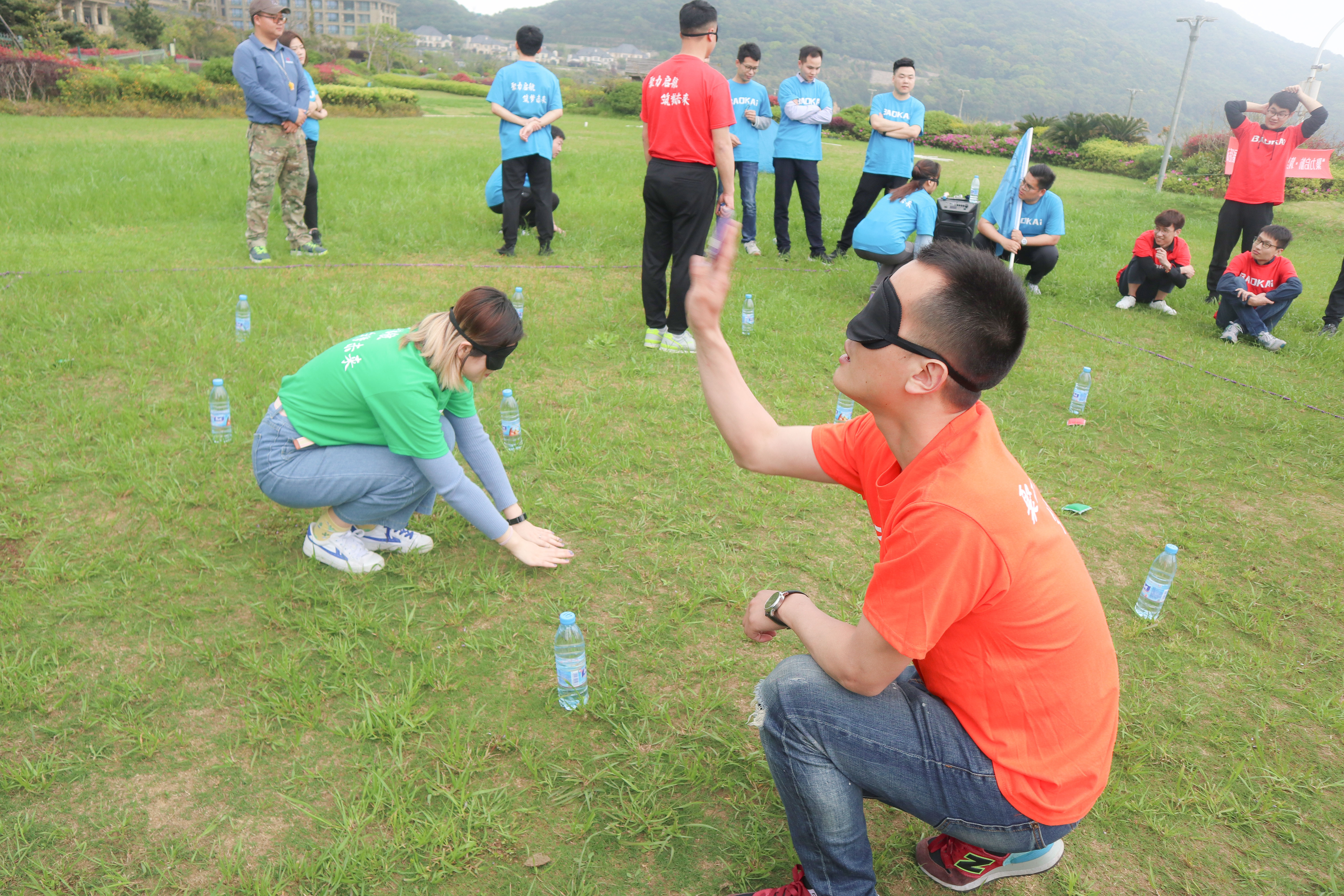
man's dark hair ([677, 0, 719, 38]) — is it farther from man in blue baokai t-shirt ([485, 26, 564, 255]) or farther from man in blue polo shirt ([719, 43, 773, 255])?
man in blue polo shirt ([719, 43, 773, 255])

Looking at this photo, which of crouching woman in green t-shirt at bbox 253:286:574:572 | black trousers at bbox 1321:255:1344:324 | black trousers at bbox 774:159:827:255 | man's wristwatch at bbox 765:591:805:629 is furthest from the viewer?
black trousers at bbox 774:159:827:255

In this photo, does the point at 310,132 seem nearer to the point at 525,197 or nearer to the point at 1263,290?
the point at 525,197

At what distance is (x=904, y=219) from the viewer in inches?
322

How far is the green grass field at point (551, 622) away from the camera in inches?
99.1

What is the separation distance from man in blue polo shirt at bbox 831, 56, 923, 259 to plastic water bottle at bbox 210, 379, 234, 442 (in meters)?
7.23

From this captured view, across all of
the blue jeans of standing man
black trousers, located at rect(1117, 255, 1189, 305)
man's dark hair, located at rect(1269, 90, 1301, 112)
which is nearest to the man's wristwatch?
the blue jeans of standing man

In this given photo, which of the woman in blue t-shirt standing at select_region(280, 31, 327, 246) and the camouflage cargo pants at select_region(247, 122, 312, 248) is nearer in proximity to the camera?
the camouflage cargo pants at select_region(247, 122, 312, 248)

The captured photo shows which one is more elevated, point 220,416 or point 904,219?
point 904,219

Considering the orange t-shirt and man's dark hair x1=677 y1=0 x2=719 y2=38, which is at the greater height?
man's dark hair x1=677 y1=0 x2=719 y2=38

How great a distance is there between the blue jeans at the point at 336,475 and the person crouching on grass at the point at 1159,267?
8.84 metres

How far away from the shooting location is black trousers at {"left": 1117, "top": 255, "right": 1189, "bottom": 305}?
9.18 meters

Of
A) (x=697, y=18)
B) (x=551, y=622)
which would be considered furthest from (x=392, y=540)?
(x=697, y=18)

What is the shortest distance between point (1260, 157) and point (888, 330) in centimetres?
974

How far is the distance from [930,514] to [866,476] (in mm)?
601
